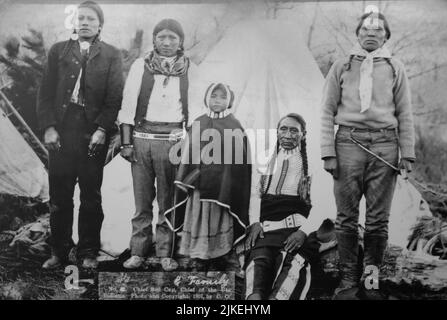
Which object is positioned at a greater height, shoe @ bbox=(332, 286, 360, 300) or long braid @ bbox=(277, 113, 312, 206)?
long braid @ bbox=(277, 113, 312, 206)

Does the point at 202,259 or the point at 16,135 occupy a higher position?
→ the point at 16,135

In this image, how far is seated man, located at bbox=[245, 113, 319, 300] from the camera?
13.3ft

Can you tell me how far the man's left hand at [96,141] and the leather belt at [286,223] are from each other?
140 centimetres

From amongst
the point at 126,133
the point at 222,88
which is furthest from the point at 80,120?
the point at 222,88

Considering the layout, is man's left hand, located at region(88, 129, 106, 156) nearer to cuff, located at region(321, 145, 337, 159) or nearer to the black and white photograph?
the black and white photograph

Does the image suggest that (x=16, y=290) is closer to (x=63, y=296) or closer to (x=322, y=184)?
(x=63, y=296)

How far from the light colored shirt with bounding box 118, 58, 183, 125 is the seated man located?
0.84m

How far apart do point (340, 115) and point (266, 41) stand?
0.81m

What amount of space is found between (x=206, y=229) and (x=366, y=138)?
1.40 metres

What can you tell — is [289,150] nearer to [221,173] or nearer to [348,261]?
[221,173]

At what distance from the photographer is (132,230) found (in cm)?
408

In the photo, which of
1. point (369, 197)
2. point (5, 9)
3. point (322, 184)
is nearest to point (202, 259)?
point (322, 184)

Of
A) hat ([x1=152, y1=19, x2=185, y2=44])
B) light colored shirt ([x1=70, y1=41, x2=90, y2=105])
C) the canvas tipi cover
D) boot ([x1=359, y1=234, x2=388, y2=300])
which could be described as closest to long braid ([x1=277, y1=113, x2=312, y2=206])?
boot ([x1=359, y1=234, x2=388, y2=300])
